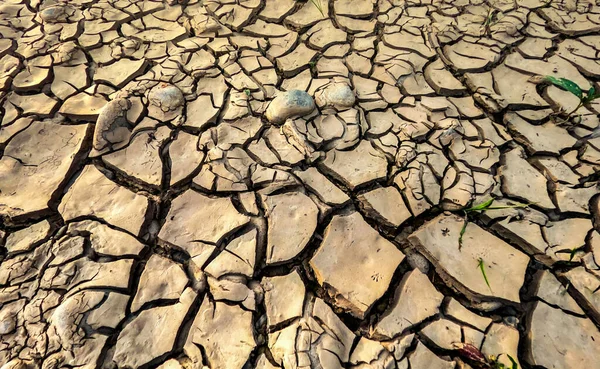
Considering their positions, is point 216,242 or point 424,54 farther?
point 424,54

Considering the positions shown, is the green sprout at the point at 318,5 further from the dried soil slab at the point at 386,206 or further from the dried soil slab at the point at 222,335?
the dried soil slab at the point at 222,335

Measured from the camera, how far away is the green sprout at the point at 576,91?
1.91 meters

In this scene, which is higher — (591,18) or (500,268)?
(591,18)

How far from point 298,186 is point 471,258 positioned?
76cm

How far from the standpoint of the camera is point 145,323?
4.59ft

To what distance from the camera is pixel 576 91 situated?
1912mm

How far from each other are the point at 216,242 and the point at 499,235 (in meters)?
1.15

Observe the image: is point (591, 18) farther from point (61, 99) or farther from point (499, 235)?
point (61, 99)

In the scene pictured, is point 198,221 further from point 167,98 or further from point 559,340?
point 559,340

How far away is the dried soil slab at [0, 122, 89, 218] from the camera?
1.72 metres

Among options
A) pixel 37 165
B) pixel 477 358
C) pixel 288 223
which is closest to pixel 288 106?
pixel 288 223

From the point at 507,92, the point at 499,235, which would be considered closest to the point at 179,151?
the point at 499,235

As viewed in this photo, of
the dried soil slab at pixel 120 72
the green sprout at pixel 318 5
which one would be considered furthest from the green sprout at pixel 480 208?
the dried soil slab at pixel 120 72

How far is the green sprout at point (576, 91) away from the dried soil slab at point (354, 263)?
1228mm
